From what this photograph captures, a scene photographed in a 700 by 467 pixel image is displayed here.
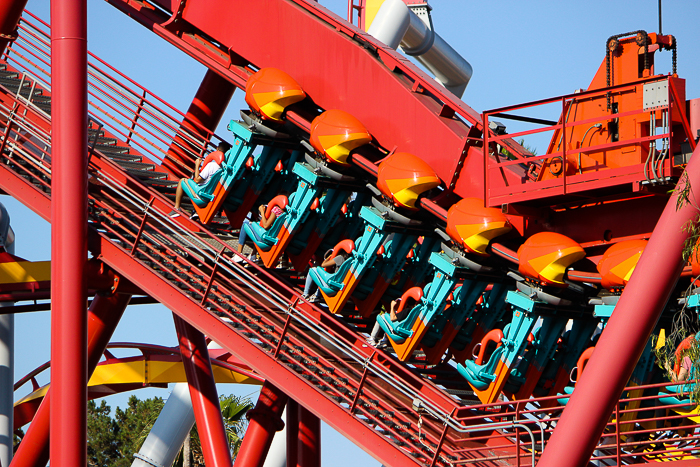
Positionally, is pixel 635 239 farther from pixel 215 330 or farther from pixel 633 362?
pixel 215 330

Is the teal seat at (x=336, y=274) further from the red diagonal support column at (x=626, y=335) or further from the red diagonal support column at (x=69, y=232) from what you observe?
the red diagonal support column at (x=626, y=335)

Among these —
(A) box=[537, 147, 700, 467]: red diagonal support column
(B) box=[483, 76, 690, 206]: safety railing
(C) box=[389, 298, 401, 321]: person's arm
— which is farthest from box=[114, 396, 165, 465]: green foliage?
(A) box=[537, 147, 700, 467]: red diagonal support column

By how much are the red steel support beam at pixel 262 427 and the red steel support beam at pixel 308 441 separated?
2.31 ft

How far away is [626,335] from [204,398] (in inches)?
266

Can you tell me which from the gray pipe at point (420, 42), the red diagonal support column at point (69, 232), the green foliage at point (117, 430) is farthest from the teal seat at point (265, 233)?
the green foliage at point (117, 430)

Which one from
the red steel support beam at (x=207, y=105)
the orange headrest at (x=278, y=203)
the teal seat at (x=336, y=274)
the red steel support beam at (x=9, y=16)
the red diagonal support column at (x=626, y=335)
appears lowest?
the red diagonal support column at (x=626, y=335)

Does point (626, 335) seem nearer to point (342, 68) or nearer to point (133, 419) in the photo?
point (342, 68)

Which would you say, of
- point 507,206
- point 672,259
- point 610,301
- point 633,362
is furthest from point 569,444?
point 507,206

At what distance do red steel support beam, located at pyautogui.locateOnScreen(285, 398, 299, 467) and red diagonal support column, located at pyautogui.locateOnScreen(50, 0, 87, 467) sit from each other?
4031mm

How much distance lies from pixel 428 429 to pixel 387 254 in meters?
1.93

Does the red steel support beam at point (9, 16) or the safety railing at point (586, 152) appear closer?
the safety railing at point (586, 152)

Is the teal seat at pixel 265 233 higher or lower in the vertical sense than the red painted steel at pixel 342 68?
lower

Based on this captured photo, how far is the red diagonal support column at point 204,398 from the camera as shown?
11656mm

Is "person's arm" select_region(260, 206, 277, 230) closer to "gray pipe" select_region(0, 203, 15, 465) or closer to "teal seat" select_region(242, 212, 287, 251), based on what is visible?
"teal seat" select_region(242, 212, 287, 251)
